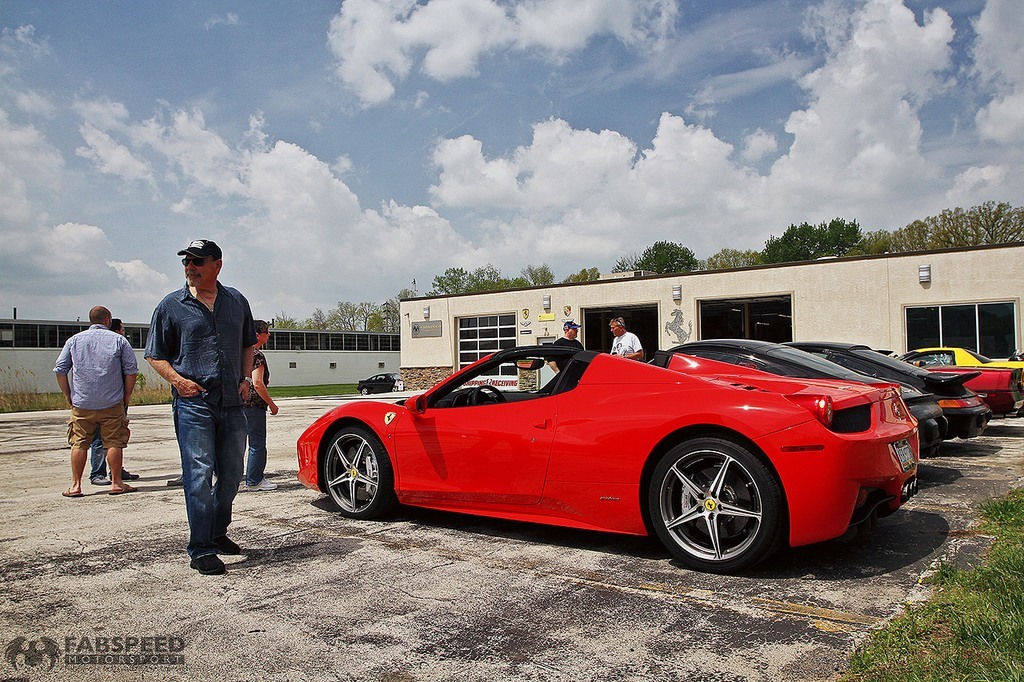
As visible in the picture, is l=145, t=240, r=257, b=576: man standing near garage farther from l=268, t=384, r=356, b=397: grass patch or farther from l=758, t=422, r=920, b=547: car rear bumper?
l=268, t=384, r=356, b=397: grass patch

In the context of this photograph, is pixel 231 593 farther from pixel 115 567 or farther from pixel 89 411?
pixel 89 411

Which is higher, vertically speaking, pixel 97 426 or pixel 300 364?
pixel 300 364

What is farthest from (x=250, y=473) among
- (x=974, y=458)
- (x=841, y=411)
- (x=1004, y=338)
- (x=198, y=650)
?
(x=1004, y=338)

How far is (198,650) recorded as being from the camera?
10.2 feet

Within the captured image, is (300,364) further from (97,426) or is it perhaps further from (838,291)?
(97,426)

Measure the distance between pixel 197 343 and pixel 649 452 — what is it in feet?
8.97

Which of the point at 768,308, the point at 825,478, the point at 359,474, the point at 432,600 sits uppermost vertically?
the point at 768,308

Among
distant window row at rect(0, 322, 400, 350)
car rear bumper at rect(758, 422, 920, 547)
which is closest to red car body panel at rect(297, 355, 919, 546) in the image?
car rear bumper at rect(758, 422, 920, 547)

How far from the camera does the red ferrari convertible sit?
394cm

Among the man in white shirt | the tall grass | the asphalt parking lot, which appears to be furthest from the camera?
the tall grass

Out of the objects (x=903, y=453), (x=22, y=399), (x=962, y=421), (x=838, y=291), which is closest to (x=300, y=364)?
(x=22, y=399)

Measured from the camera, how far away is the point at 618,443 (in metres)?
4.43

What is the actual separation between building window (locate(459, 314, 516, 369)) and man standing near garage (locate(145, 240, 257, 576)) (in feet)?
89.7

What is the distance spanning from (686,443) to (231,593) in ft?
8.28
